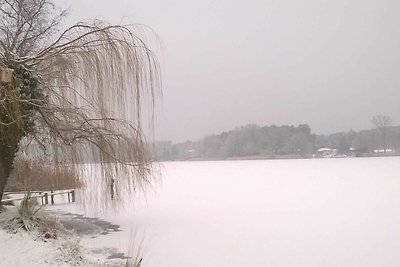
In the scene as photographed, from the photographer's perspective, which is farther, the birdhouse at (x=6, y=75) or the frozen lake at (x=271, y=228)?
the frozen lake at (x=271, y=228)

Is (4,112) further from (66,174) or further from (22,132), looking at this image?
(66,174)

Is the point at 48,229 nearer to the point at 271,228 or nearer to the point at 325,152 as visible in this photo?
the point at 271,228

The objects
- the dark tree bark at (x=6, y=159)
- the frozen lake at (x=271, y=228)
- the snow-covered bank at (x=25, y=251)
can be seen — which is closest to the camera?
the snow-covered bank at (x=25, y=251)

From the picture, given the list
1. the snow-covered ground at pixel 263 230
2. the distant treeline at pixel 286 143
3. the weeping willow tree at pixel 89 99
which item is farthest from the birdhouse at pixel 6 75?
the distant treeline at pixel 286 143

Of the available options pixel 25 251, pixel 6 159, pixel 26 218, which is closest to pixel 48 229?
pixel 26 218

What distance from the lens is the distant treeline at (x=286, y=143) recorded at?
84938mm

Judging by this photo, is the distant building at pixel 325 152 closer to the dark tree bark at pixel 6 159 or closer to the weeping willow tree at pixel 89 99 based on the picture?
Answer: the weeping willow tree at pixel 89 99

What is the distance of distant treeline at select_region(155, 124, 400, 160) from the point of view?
84938 millimetres

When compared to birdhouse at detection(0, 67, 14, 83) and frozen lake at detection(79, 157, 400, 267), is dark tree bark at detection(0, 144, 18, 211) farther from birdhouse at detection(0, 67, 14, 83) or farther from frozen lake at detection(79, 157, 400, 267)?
frozen lake at detection(79, 157, 400, 267)

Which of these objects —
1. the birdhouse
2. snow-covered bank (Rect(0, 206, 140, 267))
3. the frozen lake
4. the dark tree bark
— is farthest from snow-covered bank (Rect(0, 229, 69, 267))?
the birdhouse

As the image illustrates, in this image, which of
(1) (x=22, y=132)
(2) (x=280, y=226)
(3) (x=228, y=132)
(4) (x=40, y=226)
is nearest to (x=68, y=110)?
(1) (x=22, y=132)

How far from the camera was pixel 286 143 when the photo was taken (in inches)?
3499

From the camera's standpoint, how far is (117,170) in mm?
8688

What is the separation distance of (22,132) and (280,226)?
704 cm
